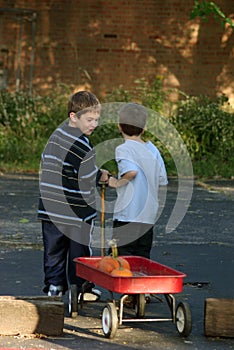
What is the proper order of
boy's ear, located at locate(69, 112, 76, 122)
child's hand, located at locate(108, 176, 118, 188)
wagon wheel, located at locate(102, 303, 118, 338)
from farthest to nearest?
1. boy's ear, located at locate(69, 112, 76, 122)
2. child's hand, located at locate(108, 176, 118, 188)
3. wagon wheel, located at locate(102, 303, 118, 338)

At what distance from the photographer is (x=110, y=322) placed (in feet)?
19.3

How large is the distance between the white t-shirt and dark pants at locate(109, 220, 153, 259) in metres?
0.05

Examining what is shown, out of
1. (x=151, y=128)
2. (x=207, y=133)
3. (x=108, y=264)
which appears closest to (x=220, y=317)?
(x=108, y=264)

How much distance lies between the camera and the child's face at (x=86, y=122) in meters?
6.79

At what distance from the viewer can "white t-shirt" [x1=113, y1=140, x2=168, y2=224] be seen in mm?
6941

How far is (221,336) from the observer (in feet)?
19.7

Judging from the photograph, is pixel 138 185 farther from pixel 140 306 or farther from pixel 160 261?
pixel 160 261

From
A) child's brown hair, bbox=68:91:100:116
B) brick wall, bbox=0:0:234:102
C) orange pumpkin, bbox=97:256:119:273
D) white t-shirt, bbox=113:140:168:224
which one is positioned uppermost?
brick wall, bbox=0:0:234:102

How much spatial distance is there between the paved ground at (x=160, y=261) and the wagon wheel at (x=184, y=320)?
0.06 metres

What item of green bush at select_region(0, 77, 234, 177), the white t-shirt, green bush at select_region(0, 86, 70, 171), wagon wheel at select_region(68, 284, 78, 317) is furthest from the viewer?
green bush at select_region(0, 86, 70, 171)

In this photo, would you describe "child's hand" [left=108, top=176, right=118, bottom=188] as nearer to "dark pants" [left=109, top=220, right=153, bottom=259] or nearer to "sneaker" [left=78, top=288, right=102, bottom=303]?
"dark pants" [left=109, top=220, right=153, bottom=259]

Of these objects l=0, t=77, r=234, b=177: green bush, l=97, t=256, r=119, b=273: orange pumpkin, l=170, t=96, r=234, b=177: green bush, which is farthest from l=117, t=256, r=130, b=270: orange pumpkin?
l=170, t=96, r=234, b=177: green bush

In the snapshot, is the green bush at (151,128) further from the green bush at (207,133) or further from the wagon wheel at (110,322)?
A: the wagon wheel at (110,322)

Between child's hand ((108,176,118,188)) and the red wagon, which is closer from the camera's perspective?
the red wagon
